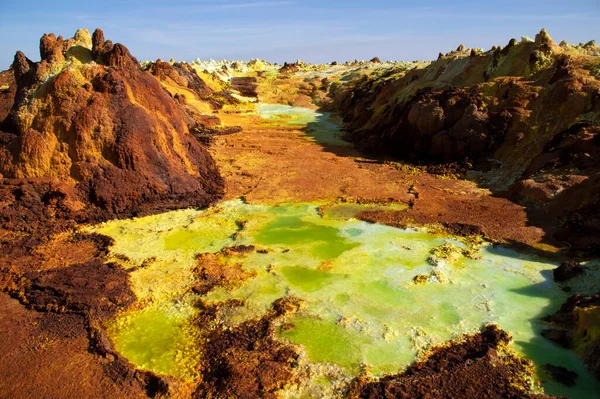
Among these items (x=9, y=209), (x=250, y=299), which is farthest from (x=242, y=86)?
(x=250, y=299)

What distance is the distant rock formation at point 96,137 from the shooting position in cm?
969

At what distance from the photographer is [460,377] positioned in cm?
502

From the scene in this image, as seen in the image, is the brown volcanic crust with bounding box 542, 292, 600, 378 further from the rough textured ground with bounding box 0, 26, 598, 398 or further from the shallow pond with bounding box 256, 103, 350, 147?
the shallow pond with bounding box 256, 103, 350, 147

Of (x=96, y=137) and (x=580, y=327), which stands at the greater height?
(x=96, y=137)

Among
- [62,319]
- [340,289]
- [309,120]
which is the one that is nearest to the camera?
[62,319]

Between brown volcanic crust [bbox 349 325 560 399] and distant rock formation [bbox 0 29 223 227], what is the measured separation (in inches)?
279

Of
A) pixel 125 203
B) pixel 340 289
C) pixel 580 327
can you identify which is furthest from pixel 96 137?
pixel 580 327

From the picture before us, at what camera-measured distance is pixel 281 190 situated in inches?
478

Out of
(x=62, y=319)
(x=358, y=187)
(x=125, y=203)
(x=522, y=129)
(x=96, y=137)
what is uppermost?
(x=96, y=137)

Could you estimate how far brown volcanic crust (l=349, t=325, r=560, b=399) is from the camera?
4773 mm

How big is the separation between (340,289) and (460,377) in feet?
7.90

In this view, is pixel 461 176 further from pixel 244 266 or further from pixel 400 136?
pixel 244 266

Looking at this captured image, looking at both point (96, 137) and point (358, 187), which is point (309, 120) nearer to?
point (358, 187)

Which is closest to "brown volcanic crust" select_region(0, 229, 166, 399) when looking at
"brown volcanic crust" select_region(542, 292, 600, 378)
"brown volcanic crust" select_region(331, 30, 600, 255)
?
"brown volcanic crust" select_region(542, 292, 600, 378)
